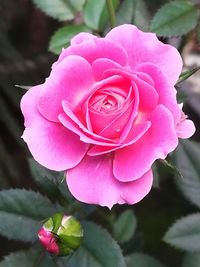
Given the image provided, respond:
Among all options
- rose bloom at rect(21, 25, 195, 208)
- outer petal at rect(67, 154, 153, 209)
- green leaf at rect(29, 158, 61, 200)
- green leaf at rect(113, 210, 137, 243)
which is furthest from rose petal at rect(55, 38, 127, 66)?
green leaf at rect(113, 210, 137, 243)

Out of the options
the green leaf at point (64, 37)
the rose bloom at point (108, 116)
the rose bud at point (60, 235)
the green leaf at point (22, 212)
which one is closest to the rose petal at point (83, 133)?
the rose bloom at point (108, 116)

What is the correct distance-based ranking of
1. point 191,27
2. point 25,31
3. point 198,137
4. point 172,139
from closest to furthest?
point 172,139, point 191,27, point 198,137, point 25,31

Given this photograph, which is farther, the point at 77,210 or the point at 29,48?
the point at 29,48

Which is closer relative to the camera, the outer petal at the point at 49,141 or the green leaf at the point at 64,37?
the outer petal at the point at 49,141

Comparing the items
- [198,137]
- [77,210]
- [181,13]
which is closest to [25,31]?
[198,137]

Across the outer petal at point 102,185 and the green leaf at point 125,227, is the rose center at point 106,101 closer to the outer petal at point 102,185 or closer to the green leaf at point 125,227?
the outer petal at point 102,185

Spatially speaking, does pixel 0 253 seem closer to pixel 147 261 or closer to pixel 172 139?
pixel 147 261

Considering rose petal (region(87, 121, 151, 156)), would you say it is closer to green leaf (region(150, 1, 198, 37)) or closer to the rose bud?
the rose bud
